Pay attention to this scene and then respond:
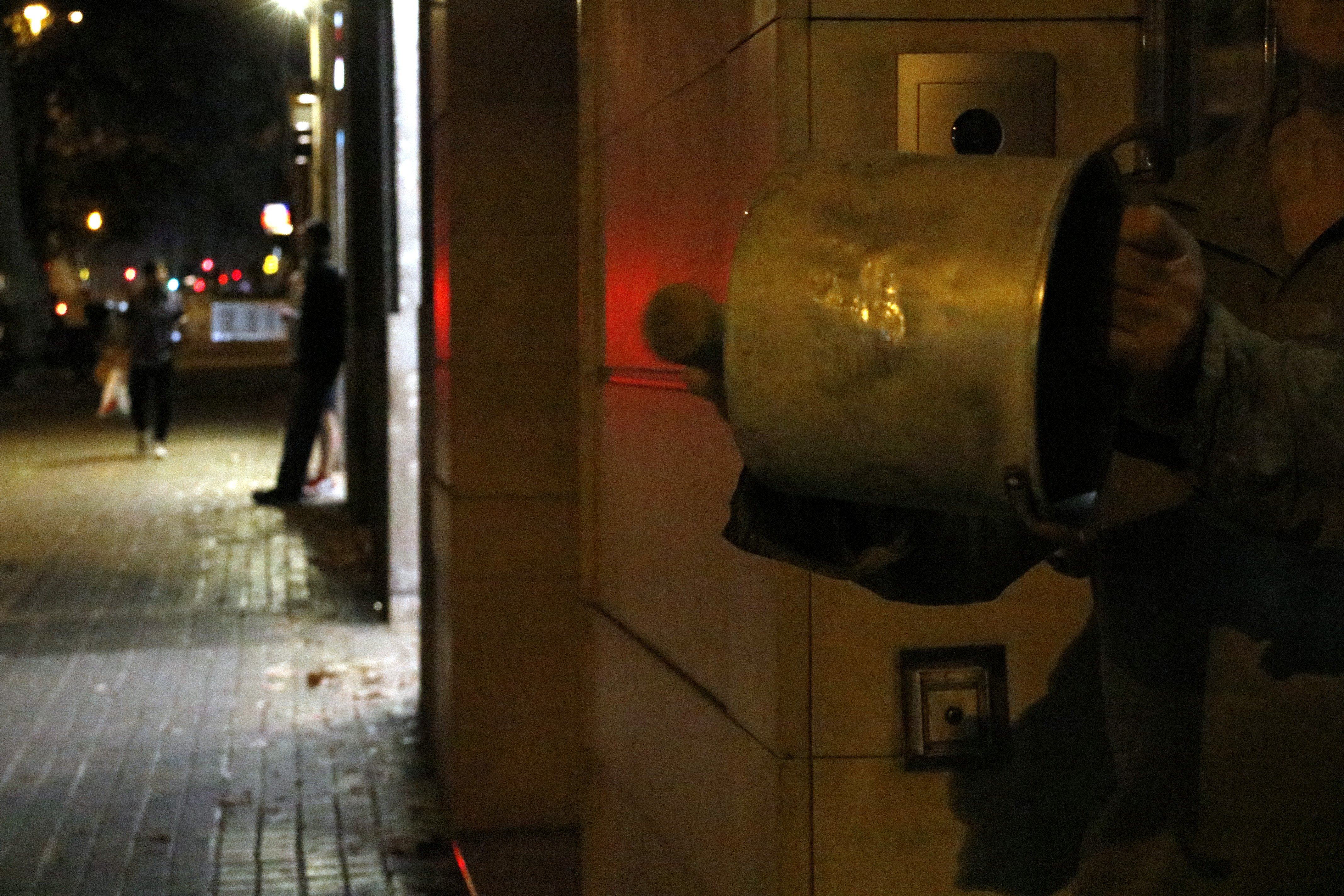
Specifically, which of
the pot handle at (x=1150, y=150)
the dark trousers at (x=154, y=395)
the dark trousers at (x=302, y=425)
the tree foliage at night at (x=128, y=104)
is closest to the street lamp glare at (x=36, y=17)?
the tree foliage at night at (x=128, y=104)

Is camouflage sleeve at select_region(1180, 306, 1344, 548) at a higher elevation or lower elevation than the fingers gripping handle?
lower

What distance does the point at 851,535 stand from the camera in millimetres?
1815

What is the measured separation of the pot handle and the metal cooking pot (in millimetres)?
96

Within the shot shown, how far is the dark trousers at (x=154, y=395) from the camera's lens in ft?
62.3

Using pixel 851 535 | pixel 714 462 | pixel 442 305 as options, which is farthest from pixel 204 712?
→ pixel 851 535

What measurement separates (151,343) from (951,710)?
17.4 m

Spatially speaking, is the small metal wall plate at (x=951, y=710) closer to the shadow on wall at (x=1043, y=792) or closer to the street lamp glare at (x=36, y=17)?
the shadow on wall at (x=1043, y=792)

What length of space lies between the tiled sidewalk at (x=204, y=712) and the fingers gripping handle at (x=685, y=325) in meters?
4.10

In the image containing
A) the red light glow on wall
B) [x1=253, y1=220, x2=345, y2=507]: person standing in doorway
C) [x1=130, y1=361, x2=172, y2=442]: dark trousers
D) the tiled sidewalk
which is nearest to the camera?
the tiled sidewalk

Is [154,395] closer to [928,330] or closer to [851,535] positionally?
[851,535]

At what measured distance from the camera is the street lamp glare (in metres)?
30.9

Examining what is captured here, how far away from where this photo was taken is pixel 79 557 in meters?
12.2

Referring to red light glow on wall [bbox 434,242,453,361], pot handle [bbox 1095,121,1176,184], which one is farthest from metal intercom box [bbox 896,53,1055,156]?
red light glow on wall [bbox 434,242,453,361]

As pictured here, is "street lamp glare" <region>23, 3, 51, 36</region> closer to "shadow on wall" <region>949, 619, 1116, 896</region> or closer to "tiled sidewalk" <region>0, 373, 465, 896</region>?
"tiled sidewalk" <region>0, 373, 465, 896</region>
